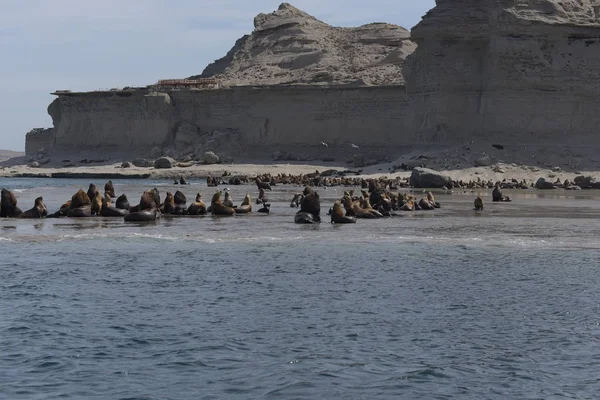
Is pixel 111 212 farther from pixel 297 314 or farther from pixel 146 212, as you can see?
pixel 297 314

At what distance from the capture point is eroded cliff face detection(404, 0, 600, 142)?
6038cm

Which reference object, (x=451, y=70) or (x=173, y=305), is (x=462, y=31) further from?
(x=173, y=305)

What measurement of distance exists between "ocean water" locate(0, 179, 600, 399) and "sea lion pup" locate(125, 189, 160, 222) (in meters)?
3.28

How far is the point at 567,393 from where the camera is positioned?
1117 cm

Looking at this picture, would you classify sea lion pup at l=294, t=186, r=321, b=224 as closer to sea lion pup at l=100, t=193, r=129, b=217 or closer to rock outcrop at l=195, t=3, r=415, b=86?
sea lion pup at l=100, t=193, r=129, b=217

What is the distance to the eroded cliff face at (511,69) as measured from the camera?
6038cm

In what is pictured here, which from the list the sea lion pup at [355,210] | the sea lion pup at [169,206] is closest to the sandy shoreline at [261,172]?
the sea lion pup at [355,210]

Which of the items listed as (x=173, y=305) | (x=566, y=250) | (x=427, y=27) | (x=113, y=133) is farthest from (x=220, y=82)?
(x=173, y=305)

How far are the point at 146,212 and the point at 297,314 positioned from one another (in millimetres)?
14739

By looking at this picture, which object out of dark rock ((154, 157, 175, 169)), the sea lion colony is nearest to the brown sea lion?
the sea lion colony

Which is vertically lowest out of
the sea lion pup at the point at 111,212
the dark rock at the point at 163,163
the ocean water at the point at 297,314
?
the ocean water at the point at 297,314

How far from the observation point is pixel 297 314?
15.0 meters

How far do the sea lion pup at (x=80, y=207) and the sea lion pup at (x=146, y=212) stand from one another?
4.55 ft

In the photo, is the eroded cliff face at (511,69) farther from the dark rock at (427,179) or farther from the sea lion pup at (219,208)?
the sea lion pup at (219,208)
